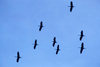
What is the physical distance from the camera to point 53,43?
142 meters

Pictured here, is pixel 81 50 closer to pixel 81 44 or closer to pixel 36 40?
pixel 81 44

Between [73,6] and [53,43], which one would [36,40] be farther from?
[73,6]

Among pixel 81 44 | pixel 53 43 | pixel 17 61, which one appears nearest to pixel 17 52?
pixel 17 61

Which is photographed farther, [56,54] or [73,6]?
[56,54]

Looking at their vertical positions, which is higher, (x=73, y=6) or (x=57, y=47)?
(x=73, y=6)

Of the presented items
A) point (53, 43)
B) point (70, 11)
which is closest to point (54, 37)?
point (53, 43)

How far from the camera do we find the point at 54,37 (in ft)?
464

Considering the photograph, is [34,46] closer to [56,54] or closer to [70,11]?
[56,54]

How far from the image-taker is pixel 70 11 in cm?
13575

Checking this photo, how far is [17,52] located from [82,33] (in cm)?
2254

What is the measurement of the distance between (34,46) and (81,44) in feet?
52.7

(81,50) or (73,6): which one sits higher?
(73,6)

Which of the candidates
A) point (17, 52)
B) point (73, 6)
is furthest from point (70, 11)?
point (17, 52)

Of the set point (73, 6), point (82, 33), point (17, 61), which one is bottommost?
point (17, 61)
